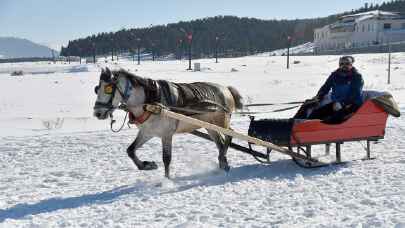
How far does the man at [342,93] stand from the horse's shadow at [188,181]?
0.91 meters

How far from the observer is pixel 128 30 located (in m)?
174

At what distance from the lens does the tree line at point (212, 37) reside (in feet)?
455

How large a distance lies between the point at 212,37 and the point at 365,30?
58841 mm

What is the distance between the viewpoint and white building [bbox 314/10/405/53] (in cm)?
9056

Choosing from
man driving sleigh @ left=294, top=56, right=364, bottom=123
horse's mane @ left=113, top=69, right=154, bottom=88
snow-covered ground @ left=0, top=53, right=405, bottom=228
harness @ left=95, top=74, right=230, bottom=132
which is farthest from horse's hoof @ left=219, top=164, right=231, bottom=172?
horse's mane @ left=113, top=69, right=154, bottom=88

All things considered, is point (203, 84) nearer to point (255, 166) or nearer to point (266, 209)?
point (255, 166)

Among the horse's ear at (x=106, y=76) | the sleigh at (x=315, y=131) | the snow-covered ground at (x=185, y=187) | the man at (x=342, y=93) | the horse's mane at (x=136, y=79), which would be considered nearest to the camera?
the snow-covered ground at (x=185, y=187)

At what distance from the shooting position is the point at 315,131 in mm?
8273

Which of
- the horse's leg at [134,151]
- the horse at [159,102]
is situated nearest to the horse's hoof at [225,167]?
the horse at [159,102]

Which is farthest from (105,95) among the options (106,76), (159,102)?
(159,102)

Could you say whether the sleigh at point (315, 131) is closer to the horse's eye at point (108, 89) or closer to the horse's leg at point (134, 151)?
the horse's leg at point (134, 151)

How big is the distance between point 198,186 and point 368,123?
310 centimetres

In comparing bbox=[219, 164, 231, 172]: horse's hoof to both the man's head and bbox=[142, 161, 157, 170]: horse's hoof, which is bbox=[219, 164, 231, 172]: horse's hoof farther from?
the man's head

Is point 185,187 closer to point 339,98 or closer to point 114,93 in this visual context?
point 114,93
